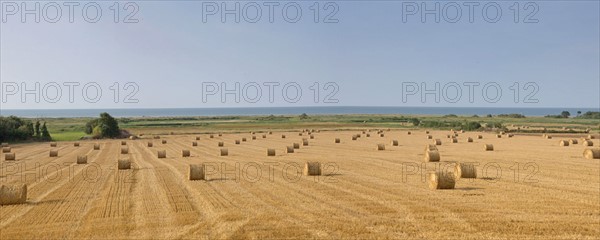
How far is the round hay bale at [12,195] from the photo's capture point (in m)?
16.8

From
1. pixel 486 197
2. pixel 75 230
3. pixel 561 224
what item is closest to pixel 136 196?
pixel 75 230

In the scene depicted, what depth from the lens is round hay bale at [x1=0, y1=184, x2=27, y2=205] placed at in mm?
16812

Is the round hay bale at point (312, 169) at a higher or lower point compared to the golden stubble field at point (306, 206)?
higher

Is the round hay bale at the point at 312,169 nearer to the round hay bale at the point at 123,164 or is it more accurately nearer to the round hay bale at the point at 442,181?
the round hay bale at the point at 442,181

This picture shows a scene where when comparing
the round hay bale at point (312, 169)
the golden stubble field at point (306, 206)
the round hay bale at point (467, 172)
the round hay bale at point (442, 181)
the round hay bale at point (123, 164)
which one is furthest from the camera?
the round hay bale at point (123, 164)

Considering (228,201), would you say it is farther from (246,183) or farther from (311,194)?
Result: (246,183)

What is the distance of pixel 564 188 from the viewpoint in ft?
64.8

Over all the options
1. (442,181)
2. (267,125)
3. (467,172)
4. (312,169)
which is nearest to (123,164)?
(312,169)

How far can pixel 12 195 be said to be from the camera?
55.5ft

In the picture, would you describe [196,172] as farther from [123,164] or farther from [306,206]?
[306,206]

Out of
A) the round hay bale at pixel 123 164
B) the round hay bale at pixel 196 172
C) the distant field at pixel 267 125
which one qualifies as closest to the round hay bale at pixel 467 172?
the round hay bale at pixel 196 172

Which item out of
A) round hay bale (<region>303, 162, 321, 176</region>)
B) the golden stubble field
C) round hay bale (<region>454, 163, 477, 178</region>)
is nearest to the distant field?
round hay bale (<region>303, 162, 321, 176</region>)

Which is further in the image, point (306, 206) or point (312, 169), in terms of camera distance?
point (312, 169)

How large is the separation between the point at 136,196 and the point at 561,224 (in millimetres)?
12981
